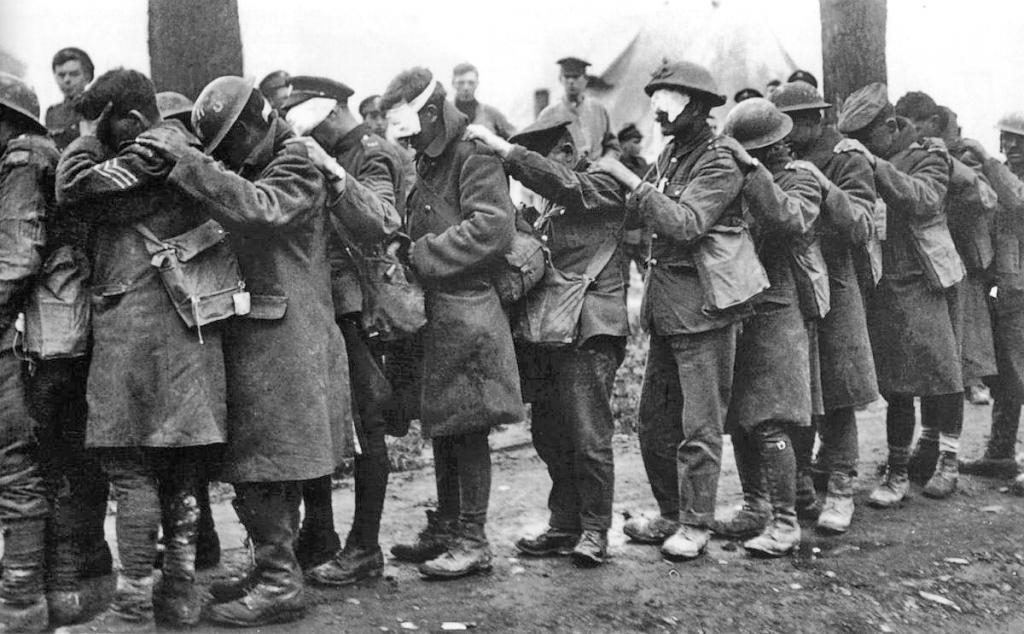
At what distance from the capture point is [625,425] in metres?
8.35

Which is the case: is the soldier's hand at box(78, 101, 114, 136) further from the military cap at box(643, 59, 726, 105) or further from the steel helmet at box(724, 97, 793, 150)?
the steel helmet at box(724, 97, 793, 150)

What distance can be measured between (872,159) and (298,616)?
12.6 feet

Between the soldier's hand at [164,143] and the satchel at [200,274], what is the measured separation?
29 cm

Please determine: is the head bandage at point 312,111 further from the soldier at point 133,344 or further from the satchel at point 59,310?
the satchel at point 59,310

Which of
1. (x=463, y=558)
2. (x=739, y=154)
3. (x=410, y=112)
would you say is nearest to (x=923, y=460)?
(x=739, y=154)

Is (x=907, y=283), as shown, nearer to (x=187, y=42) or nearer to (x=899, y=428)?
(x=899, y=428)

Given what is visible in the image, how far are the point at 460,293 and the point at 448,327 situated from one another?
0.17m

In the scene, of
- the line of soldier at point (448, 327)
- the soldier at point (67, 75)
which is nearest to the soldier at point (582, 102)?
the line of soldier at point (448, 327)

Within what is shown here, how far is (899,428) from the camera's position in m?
6.42

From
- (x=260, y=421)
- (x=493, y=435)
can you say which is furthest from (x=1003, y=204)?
(x=260, y=421)

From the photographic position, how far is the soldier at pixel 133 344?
393cm

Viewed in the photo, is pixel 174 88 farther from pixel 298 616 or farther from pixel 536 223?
pixel 298 616

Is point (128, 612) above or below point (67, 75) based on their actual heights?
below

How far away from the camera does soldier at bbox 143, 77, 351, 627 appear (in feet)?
13.6
